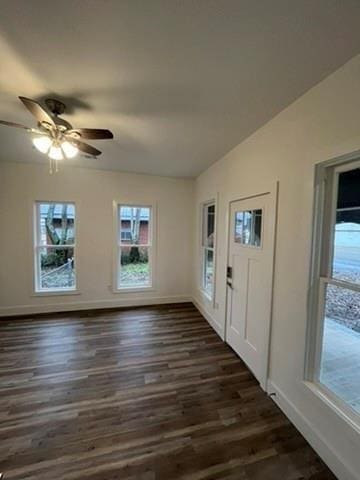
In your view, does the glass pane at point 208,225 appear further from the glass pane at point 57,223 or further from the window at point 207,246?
the glass pane at point 57,223

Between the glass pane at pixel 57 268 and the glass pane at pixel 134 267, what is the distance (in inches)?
35.5

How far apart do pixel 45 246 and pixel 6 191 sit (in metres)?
1.07

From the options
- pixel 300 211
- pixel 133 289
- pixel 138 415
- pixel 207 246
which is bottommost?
pixel 138 415

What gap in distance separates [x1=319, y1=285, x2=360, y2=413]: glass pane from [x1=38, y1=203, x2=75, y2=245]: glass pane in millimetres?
3968

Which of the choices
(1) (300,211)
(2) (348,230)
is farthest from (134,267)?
(2) (348,230)

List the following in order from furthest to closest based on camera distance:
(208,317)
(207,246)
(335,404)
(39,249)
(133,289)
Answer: (133,289), (207,246), (39,249), (208,317), (335,404)

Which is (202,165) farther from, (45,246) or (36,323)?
(36,323)

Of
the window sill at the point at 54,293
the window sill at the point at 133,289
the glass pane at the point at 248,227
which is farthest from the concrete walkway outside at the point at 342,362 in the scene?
the window sill at the point at 54,293

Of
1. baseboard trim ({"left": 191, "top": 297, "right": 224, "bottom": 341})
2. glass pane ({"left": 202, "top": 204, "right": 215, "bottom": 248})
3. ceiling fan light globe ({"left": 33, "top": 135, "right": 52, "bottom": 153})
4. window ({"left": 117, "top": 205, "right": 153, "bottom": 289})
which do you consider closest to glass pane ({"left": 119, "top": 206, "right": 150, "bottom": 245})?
window ({"left": 117, "top": 205, "right": 153, "bottom": 289})

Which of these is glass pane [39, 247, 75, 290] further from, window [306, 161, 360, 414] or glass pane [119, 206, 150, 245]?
window [306, 161, 360, 414]

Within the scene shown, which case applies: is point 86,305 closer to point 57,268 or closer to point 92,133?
point 57,268

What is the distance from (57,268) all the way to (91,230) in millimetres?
935

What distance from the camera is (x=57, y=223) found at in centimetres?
408

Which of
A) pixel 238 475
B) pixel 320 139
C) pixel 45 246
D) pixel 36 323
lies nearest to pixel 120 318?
pixel 36 323
